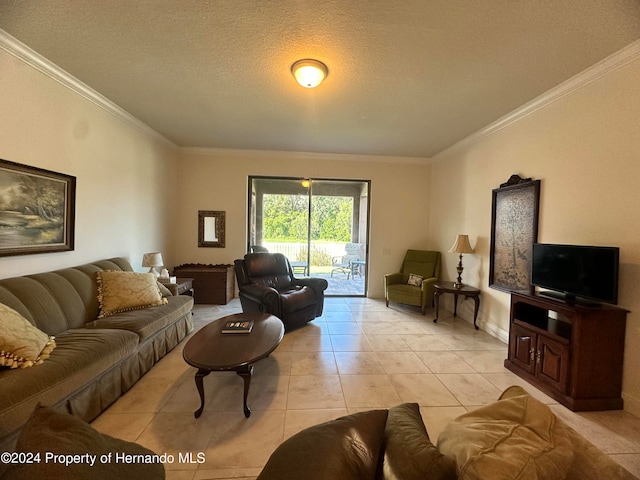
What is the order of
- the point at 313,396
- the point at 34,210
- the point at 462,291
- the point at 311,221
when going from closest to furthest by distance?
the point at 313,396
the point at 34,210
the point at 462,291
the point at 311,221

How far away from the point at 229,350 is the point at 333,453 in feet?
5.18

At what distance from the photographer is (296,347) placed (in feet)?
10.2

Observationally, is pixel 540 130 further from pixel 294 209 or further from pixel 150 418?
pixel 150 418

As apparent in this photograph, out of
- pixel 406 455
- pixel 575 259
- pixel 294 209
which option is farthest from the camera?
pixel 294 209

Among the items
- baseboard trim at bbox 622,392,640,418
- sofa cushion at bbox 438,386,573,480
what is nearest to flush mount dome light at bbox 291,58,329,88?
sofa cushion at bbox 438,386,573,480

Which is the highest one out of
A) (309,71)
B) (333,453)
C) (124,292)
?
(309,71)

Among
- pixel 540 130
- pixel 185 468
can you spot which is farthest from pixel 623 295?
pixel 185 468

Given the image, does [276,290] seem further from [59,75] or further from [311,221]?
[59,75]

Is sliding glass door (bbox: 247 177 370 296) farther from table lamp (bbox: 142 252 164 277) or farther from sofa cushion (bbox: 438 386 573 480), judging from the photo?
sofa cushion (bbox: 438 386 573 480)

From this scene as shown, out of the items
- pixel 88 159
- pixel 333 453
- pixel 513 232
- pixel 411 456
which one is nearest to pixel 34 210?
pixel 88 159

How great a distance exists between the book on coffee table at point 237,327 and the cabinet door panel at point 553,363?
2.62 metres

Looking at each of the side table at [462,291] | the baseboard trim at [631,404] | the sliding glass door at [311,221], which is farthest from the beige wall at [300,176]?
the baseboard trim at [631,404]

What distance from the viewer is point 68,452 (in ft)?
2.23

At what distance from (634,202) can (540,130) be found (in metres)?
1.23
